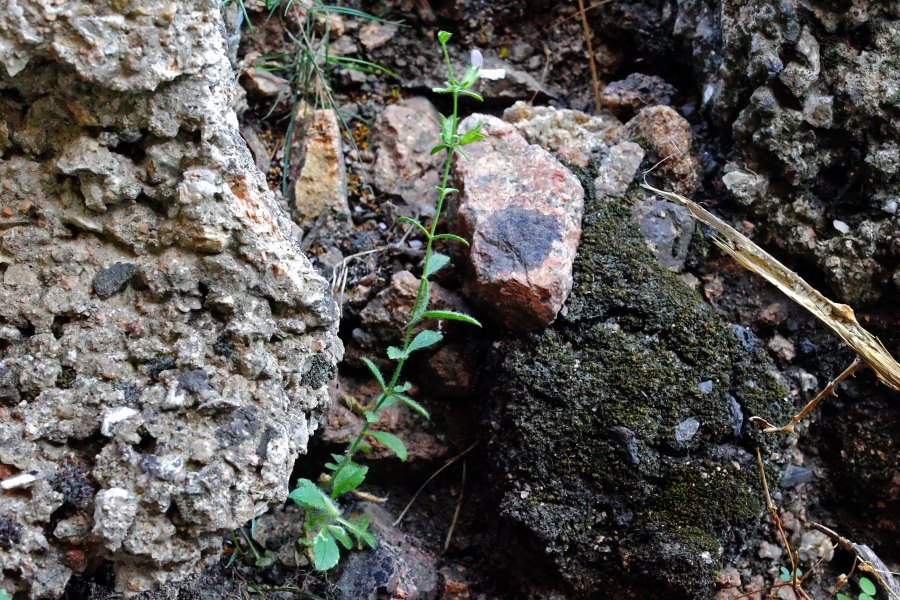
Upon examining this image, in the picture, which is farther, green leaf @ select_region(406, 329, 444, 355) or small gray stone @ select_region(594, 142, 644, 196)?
small gray stone @ select_region(594, 142, 644, 196)

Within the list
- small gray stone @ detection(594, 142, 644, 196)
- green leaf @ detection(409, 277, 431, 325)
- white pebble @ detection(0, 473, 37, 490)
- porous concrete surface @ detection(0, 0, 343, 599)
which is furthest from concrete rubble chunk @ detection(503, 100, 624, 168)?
white pebble @ detection(0, 473, 37, 490)

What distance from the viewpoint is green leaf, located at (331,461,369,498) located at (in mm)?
1731

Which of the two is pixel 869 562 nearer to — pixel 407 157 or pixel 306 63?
pixel 407 157

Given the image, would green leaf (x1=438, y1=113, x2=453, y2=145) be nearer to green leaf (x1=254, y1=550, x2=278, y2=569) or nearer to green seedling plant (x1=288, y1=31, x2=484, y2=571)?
green seedling plant (x1=288, y1=31, x2=484, y2=571)

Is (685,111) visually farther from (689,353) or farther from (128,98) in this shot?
(128,98)

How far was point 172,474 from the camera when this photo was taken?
4.32ft

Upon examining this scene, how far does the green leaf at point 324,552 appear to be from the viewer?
1636mm

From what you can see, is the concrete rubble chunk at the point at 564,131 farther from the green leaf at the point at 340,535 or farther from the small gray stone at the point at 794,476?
the green leaf at the point at 340,535

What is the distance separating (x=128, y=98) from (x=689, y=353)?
4.38ft

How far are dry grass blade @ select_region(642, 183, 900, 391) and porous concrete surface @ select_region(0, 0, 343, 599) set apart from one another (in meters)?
1.06

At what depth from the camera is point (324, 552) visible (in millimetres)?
1651

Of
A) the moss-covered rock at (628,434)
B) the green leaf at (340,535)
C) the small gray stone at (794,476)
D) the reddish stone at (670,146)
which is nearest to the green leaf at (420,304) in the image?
the moss-covered rock at (628,434)

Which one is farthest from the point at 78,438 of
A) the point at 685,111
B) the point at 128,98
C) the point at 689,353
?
the point at 685,111

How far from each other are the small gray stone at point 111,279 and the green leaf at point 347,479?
633 millimetres
